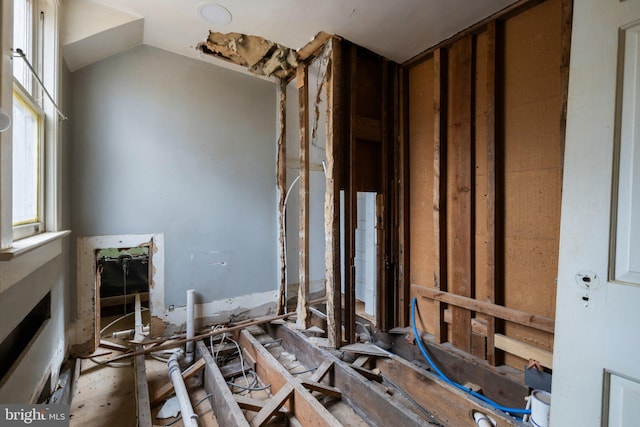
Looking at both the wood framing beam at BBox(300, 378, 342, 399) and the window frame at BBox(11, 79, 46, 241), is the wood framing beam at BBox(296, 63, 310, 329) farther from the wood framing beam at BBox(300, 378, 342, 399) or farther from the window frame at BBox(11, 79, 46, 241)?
the window frame at BBox(11, 79, 46, 241)

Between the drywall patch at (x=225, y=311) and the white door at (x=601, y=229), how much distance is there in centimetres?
260

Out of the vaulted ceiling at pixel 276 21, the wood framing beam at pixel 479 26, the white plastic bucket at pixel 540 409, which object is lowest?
the white plastic bucket at pixel 540 409

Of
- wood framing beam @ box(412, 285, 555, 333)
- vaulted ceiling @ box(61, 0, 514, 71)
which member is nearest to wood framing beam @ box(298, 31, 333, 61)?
vaulted ceiling @ box(61, 0, 514, 71)

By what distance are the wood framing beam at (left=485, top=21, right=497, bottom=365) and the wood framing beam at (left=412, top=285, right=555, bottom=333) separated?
54 millimetres

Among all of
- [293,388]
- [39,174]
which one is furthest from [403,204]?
[39,174]

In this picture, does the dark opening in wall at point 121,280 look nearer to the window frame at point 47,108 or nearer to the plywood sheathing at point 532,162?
the window frame at point 47,108

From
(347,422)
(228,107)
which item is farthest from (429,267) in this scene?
(228,107)

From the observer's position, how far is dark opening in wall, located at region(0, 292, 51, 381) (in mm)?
1289

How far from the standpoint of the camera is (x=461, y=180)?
2168 millimetres

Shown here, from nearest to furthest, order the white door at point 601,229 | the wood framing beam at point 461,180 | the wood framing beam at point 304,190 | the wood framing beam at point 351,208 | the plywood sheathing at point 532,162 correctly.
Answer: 1. the white door at point 601,229
2. the plywood sheathing at point 532,162
3. the wood framing beam at point 461,180
4. the wood framing beam at point 351,208
5. the wood framing beam at point 304,190

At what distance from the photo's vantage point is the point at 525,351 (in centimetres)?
179

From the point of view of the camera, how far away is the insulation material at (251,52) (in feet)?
7.80

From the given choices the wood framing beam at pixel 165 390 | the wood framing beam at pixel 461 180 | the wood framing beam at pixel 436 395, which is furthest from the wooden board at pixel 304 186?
the wood framing beam at pixel 461 180

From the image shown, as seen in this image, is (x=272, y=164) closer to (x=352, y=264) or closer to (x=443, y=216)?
(x=352, y=264)
